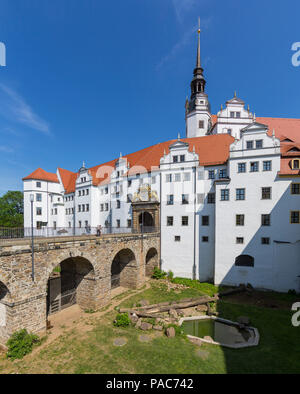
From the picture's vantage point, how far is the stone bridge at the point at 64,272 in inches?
394

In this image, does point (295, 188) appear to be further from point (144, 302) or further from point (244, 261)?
point (144, 302)

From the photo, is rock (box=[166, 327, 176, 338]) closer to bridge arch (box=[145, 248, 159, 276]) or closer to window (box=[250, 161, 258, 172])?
bridge arch (box=[145, 248, 159, 276])

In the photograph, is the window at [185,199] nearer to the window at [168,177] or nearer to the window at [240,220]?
the window at [168,177]

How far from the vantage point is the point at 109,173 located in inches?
1335

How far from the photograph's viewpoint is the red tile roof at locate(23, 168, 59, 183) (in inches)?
1476

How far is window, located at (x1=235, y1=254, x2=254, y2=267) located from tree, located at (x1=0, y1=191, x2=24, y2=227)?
48.7m

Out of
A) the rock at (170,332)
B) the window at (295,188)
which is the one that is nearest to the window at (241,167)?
the window at (295,188)

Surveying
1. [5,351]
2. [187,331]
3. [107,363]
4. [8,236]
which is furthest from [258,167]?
[5,351]

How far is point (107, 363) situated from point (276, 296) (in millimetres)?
16720

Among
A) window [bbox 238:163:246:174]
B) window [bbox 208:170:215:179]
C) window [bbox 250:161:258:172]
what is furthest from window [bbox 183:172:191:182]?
window [bbox 250:161:258:172]

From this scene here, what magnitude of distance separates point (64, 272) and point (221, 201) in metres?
17.5

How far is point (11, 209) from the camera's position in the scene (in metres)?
48.5

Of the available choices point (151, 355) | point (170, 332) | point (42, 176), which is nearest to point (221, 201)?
point (170, 332)

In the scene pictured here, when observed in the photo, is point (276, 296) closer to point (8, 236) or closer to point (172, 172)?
point (172, 172)
